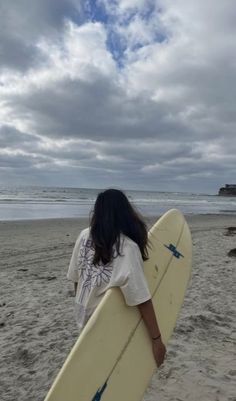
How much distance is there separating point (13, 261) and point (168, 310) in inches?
235

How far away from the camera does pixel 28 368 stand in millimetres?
3420

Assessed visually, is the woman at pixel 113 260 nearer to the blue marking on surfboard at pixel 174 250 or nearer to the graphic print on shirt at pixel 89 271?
the graphic print on shirt at pixel 89 271

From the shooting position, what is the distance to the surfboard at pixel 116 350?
6.77 feet

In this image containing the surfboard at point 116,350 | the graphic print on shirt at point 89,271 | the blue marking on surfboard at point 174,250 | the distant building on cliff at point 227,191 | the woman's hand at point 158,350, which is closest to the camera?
the surfboard at point 116,350

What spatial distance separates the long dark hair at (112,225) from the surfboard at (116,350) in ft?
0.73

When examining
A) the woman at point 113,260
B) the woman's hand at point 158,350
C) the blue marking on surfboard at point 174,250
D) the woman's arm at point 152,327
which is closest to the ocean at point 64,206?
the blue marking on surfboard at point 174,250

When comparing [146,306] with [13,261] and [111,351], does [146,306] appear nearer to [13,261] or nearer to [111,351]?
[111,351]

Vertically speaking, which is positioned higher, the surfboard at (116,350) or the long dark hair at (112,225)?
the long dark hair at (112,225)

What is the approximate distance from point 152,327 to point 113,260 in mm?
440

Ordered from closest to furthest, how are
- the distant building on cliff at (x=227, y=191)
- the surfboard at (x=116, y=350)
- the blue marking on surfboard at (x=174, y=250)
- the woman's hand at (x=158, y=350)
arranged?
1. the surfboard at (x=116, y=350)
2. the woman's hand at (x=158, y=350)
3. the blue marking on surfboard at (x=174, y=250)
4. the distant building on cliff at (x=227, y=191)

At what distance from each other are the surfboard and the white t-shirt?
0.24 feet

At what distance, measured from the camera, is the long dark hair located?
6.98ft

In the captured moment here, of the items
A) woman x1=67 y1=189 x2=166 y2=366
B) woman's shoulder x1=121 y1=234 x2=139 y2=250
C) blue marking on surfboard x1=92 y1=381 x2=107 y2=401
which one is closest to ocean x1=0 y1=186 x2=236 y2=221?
woman x1=67 y1=189 x2=166 y2=366

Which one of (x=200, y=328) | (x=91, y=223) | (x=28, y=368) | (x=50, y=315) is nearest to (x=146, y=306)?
(x=91, y=223)
